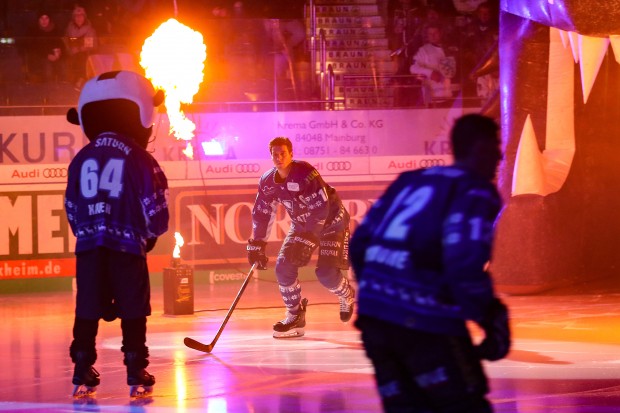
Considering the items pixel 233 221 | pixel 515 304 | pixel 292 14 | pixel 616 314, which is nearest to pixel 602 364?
pixel 616 314

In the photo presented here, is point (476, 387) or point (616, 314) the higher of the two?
point (476, 387)

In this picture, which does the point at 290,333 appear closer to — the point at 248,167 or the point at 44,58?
the point at 248,167

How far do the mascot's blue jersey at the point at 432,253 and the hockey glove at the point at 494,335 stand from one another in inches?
1.7

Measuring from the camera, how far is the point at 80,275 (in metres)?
6.80

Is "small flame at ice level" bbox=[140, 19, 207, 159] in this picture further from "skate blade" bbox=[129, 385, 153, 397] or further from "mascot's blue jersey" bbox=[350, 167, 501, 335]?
"mascot's blue jersey" bbox=[350, 167, 501, 335]

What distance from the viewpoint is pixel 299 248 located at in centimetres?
999

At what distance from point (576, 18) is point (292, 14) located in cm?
761

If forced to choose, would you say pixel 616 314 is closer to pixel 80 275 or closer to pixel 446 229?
pixel 80 275

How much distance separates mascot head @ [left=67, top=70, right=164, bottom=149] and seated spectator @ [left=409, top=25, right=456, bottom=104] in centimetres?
878

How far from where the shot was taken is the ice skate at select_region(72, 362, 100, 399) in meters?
6.86

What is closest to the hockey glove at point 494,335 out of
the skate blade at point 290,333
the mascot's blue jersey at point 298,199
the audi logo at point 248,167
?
the mascot's blue jersey at point 298,199

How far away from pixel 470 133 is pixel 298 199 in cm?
599

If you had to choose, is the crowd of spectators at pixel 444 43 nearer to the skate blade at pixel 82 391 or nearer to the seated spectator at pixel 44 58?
the seated spectator at pixel 44 58

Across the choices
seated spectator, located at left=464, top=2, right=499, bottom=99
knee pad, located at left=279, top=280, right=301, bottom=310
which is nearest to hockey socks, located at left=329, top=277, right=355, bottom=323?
knee pad, located at left=279, top=280, right=301, bottom=310
